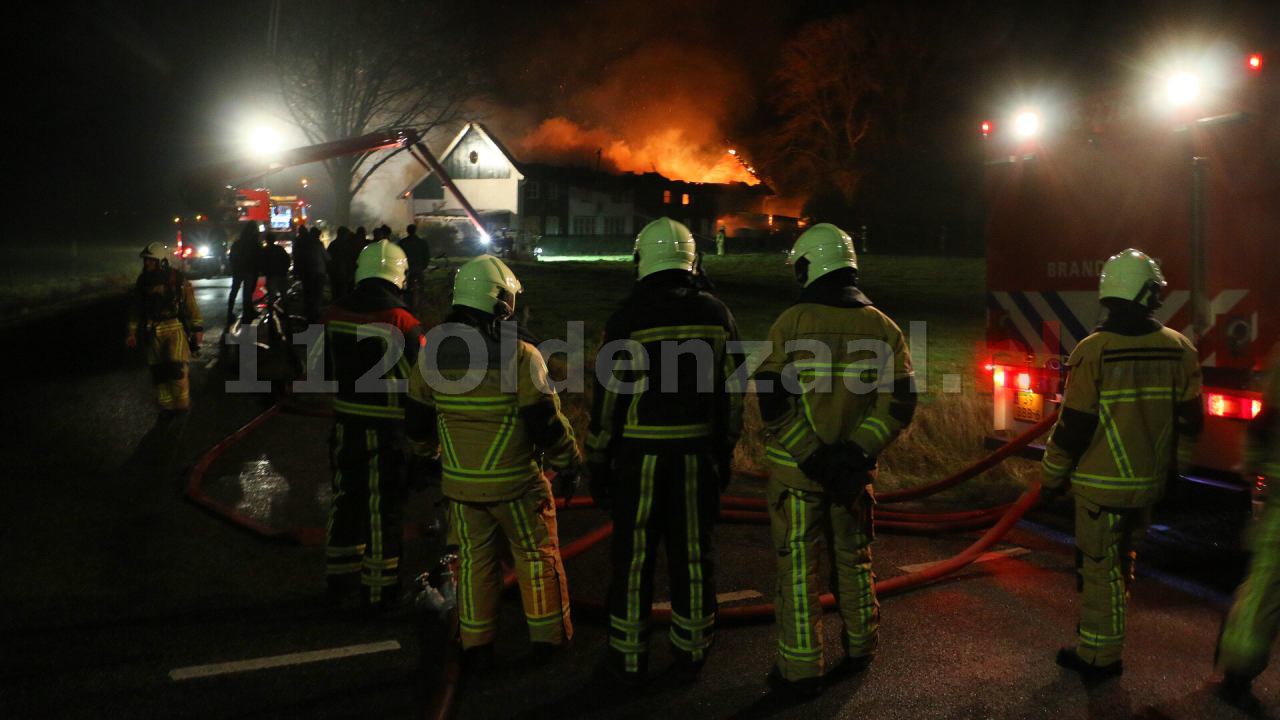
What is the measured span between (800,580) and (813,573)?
7cm

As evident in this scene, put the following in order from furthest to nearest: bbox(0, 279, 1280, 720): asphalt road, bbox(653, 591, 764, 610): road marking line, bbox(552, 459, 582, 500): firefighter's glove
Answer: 1. bbox(653, 591, 764, 610): road marking line
2. bbox(552, 459, 582, 500): firefighter's glove
3. bbox(0, 279, 1280, 720): asphalt road

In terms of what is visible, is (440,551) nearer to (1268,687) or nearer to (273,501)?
(273,501)

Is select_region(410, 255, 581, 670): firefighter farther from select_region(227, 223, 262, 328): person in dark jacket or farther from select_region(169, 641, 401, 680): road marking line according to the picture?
select_region(227, 223, 262, 328): person in dark jacket

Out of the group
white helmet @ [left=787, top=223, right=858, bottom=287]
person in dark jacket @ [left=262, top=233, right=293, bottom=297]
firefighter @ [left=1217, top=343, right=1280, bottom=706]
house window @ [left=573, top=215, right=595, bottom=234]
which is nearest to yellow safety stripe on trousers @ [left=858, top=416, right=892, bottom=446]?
white helmet @ [left=787, top=223, right=858, bottom=287]

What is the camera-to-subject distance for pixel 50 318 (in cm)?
1812

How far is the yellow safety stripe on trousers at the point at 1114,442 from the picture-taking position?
420 cm

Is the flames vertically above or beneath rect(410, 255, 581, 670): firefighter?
above

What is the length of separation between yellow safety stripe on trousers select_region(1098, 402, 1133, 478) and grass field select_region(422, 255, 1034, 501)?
3.54m

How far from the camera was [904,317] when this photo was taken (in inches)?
671

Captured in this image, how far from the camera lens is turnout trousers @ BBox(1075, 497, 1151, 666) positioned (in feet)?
13.8

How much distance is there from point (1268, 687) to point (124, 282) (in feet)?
90.6

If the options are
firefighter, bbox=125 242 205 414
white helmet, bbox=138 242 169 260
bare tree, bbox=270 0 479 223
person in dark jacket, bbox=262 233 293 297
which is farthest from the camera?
bare tree, bbox=270 0 479 223

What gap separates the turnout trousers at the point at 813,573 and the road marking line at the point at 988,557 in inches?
61.2

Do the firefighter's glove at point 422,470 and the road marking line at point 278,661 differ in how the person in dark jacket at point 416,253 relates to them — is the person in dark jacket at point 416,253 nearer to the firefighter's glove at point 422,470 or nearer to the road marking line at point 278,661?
the firefighter's glove at point 422,470
